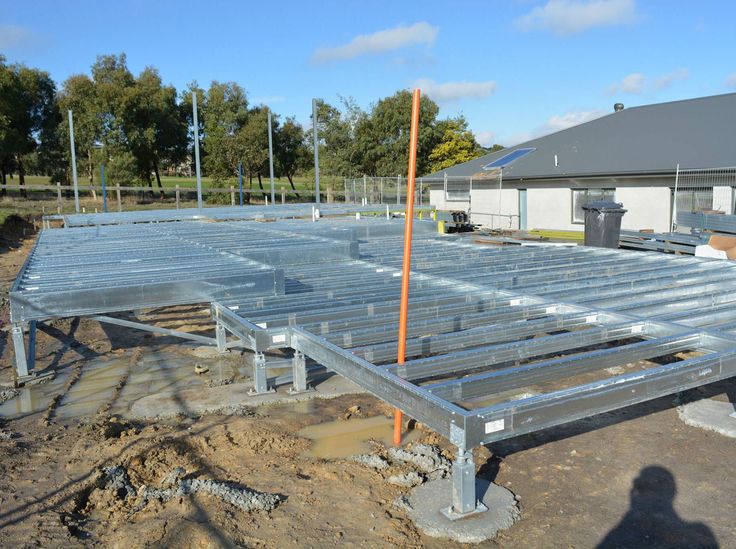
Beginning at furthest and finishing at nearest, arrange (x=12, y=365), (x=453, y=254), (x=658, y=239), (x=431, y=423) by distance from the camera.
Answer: (x=658, y=239)
(x=453, y=254)
(x=12, y=365)
(x=431, y=423)

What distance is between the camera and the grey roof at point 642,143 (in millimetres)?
23219

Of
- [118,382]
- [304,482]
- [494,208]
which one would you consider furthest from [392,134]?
[304,482]

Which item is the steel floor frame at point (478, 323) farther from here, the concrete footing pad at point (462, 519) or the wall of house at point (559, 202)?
the wall of house at point (559, 202)

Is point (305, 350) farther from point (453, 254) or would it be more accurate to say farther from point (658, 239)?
point (658, 239)

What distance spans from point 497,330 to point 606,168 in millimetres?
21406

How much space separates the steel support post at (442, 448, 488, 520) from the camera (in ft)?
14.3

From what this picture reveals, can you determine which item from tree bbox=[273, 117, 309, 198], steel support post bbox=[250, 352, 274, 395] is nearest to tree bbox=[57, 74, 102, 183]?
tree bbox=[273, 117, 309, 198]

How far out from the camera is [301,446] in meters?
6.30

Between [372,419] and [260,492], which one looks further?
[372,419]

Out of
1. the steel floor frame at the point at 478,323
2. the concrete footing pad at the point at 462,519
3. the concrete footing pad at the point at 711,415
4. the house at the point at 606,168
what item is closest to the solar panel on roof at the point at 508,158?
the house at the point at 606,168

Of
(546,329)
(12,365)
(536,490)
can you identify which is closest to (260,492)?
(536,490)

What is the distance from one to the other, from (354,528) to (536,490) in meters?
1.63

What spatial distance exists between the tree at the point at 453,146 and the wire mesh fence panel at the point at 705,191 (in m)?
27.6

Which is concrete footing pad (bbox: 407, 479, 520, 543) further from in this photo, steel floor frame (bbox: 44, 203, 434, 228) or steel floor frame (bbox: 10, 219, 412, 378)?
steel floor frame (bbox: 44, 203, 434, 228)
